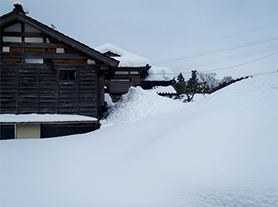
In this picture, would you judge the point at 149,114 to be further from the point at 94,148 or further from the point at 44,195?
the point at 44,195

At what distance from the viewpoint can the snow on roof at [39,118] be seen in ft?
29.8

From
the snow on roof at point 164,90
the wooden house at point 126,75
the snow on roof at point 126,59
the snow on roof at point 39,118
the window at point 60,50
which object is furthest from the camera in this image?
the snow on roof at point 164,90

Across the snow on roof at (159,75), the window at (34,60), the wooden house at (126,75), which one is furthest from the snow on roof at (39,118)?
the snow on roof at (159,75)

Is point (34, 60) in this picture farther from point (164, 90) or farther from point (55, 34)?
point (164, 90)

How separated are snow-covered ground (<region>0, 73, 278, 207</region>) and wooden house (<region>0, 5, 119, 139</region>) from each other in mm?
3813

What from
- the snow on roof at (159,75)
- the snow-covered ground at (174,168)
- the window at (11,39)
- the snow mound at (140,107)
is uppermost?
the snow on roof at (159,75)

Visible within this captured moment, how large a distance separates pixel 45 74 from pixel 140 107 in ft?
17.7

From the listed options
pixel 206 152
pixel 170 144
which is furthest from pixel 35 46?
pixel 206 152

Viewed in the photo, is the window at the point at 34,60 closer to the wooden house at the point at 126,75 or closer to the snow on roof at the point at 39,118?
the snow on roof at the point at 39,118

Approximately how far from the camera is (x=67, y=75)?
33.2ft

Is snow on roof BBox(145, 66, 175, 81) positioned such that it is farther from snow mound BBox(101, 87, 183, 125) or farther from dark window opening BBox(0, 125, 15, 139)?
dark window opening BBox(0, 125, 15, 139)

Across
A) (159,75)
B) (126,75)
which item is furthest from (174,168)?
(159,75)

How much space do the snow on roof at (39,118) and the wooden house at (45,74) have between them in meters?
0.12

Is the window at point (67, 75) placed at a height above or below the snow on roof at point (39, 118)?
above
